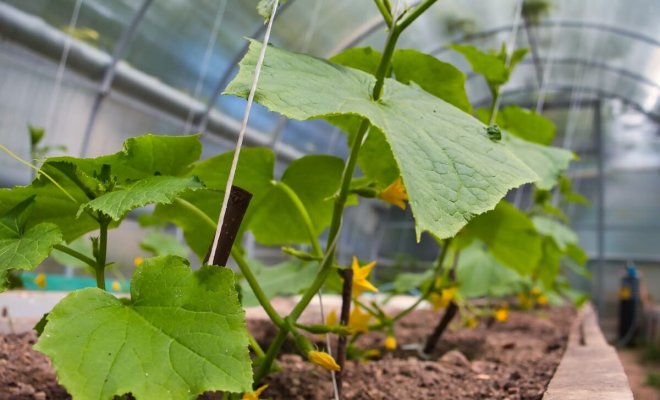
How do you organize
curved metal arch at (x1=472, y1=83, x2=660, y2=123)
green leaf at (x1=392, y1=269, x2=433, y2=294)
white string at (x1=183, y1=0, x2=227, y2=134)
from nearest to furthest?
green leaf at (x1=392, y1=269, x2=433, y2=294), white string at (x1=183, y1=0, x2=227, y2=134), curved metal arch at (x1=472, y1=83, x2=660, y2=123)

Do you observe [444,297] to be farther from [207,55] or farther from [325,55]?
[325,55]

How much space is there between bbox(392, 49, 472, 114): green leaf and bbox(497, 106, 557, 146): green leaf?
43 cm

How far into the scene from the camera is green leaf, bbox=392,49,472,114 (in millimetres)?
954

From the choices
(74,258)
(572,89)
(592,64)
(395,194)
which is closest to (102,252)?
(395,194)

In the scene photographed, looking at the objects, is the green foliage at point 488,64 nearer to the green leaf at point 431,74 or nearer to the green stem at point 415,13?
the green leaf at point 431,74

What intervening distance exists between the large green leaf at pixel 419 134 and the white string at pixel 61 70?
3.03m

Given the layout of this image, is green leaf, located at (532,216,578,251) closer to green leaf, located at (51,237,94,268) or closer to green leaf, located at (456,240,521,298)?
green leaf, located at (456,240,521,298)

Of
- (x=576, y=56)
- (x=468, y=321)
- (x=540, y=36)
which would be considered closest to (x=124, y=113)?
(x=468, y=321)

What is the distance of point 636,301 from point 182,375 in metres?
7.49

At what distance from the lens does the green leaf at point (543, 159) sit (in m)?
1.01

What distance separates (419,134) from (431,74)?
0.40 meters

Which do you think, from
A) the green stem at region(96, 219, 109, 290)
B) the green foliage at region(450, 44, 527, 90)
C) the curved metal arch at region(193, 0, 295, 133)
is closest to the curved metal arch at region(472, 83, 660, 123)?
the curved metal arch at region(193, 0, 295, 133)

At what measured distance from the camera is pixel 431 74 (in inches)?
38.4

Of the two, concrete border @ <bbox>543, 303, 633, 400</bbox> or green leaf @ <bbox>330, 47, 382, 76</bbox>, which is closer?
concrete border @ <bbox>543, 303, 633, 400</bbox>
